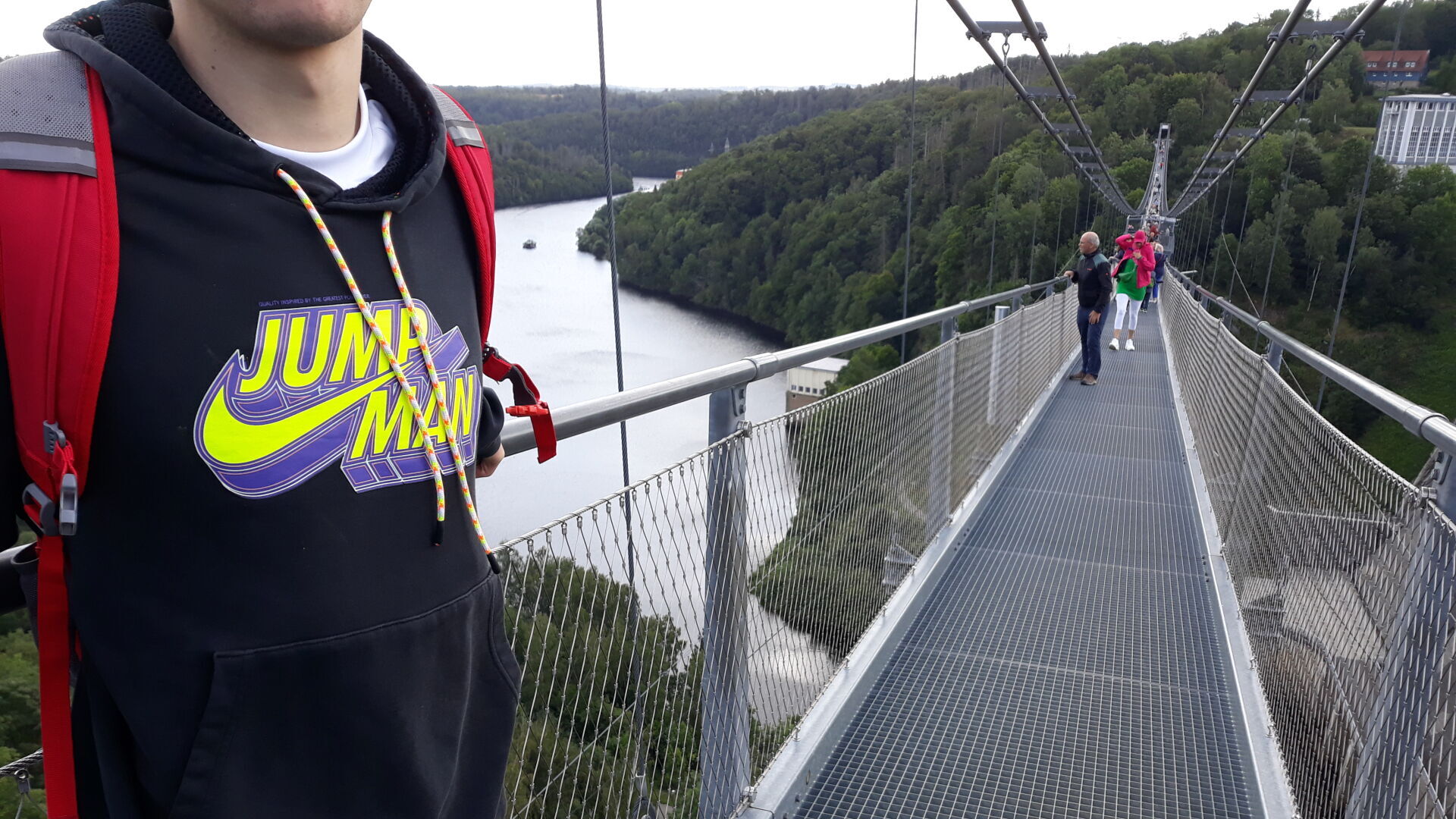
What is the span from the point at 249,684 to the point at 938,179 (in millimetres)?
53805

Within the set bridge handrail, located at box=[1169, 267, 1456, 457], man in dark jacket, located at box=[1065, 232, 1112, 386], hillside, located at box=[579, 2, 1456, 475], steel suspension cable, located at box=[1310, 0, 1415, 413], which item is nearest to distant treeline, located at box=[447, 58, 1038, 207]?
bridge handrail, located at box=[1169, 267, 1456, 457]

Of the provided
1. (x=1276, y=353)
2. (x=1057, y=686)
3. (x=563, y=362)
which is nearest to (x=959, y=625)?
(x=1057, y=686)

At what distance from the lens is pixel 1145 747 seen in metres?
2.20

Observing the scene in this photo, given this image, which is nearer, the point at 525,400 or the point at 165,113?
the point at 165,113

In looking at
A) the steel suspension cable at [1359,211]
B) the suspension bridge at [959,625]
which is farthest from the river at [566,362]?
the steel suspension cable at [1359,211]

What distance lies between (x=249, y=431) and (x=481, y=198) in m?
0.32

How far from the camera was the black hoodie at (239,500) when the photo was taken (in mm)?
627

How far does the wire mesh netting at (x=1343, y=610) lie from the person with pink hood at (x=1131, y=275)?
557 centimetres

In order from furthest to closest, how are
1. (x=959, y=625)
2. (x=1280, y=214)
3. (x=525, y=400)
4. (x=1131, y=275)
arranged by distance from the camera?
(x=1280, y=214) → (x=1131, y=275) → (x=959, y=625) → (x=525, y=400)

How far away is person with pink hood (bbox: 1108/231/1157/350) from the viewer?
8344mm

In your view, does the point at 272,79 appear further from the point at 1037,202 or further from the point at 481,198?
the point at 1037,202

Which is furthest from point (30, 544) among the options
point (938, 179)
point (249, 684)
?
point (938, 179)

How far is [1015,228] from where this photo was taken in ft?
148

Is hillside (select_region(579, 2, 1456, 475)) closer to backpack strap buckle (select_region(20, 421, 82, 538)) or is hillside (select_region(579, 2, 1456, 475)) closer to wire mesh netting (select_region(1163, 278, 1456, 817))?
wire mesh netting (select_region(1163, 278, 1456, 817))
